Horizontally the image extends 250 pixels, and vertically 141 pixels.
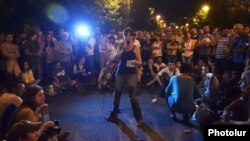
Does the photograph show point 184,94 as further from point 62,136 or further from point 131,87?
point 62,136

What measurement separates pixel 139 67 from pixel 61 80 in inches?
195

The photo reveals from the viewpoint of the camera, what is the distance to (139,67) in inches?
411

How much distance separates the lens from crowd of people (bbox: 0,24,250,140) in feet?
31.6

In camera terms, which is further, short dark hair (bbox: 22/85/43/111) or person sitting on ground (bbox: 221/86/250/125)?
person sitting on ground (bbox: 221/86/250/125)

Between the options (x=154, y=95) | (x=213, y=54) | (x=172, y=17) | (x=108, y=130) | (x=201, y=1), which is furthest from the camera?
(x=172, y=17)

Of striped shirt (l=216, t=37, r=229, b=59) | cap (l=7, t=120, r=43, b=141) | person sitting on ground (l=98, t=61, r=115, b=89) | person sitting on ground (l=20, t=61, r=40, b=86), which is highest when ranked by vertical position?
striped shirt (l=216, t=37, r=229, b=59)

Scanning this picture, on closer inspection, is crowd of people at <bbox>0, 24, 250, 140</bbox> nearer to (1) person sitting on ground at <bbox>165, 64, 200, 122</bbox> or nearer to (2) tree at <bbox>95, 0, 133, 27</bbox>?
(1) person sitting on ground at <bbox>165, 64, 200, 122</bbox>

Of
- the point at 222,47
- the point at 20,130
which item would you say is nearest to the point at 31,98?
the point at 20,130

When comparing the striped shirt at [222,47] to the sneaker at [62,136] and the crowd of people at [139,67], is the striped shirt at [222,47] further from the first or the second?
the sneaker at [62,136]

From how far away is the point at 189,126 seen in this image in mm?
9484

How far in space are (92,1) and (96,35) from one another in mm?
7033

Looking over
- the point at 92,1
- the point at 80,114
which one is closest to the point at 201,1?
the point at 92,1

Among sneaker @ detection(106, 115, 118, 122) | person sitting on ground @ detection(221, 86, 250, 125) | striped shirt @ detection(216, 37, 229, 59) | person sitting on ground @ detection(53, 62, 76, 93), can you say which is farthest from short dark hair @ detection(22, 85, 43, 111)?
striped shirt @ detection(216, 37, 229, 59)

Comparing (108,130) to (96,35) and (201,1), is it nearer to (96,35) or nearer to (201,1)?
(96,35)
